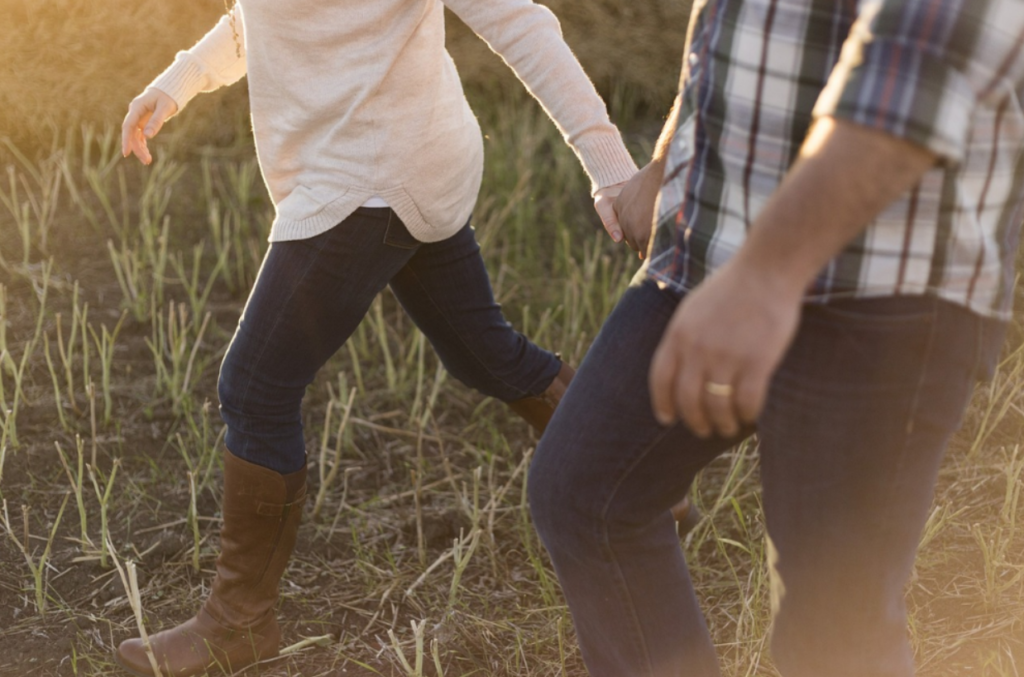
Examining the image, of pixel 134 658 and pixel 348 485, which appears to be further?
pixel 348 485

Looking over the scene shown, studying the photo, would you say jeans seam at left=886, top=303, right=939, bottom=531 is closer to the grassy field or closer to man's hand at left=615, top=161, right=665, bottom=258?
man's hand at left=615, top=161, right=665, bottom=258

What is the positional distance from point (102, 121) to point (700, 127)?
3.52 metres

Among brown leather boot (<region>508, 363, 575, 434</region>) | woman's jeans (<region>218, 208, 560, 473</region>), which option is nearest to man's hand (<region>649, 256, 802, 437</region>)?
woman's jeans (<region>218, 208, 560, 473</region>)

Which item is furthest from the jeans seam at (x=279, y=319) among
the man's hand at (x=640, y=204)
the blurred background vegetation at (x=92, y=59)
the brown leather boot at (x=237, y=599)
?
the blurred background vegetation at (x=92, y=59)

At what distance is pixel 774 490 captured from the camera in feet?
3.93

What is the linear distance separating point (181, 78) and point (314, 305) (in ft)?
1.78

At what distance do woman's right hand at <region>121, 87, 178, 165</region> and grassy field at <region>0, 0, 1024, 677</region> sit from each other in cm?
57

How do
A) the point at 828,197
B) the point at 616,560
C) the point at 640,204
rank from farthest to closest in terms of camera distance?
the point at 640,204, the point at 616,560, the point at 828,197

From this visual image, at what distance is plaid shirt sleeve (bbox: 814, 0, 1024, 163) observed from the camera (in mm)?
937

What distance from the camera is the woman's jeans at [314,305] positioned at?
1.76m

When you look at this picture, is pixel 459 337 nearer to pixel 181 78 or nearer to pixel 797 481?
pixel 181 78

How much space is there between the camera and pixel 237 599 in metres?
2.01

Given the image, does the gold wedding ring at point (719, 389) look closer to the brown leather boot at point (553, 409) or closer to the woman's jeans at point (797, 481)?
the woman's jeans at point (797, 481)

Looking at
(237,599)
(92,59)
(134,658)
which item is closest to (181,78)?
(237,599)
